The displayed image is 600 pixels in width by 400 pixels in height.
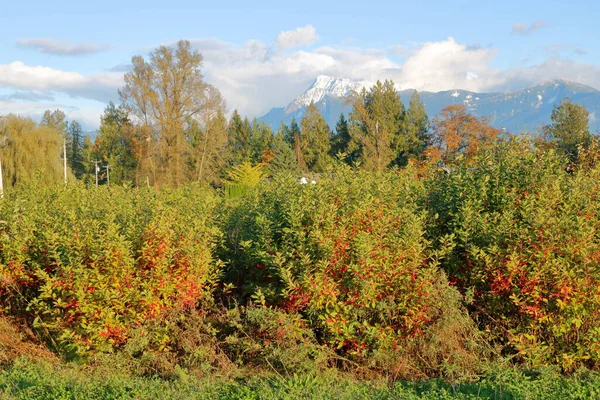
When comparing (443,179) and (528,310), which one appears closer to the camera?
(528,310)

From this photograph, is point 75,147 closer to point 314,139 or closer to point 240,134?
point 240,134

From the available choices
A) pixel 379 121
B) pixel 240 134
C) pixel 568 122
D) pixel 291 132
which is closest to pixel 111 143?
pixel 240 134

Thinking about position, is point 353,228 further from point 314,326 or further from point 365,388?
point 365,388

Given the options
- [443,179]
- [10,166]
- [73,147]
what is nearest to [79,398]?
[443,179]

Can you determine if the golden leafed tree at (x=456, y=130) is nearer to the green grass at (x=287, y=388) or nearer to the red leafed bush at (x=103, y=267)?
the red leafed bush at (x=103, y=267)

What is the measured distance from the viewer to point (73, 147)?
8656 cm

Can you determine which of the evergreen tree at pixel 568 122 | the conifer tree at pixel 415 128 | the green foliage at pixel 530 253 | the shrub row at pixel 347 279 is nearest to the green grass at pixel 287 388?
the shrub row at pixel 347 279

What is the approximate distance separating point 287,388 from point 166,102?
38884 mm

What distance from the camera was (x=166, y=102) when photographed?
4147 centimetres

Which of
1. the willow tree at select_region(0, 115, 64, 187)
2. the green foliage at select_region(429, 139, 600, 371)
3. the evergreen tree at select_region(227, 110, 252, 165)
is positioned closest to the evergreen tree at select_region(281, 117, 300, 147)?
the evergreen tree at select_region(227, 110, 252, 165)

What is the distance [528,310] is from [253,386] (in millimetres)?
3102

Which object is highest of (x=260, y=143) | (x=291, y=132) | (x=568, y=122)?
(x=291, y=132)

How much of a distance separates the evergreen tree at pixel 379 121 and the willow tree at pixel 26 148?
22.9 meters

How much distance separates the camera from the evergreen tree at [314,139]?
59.4 m
